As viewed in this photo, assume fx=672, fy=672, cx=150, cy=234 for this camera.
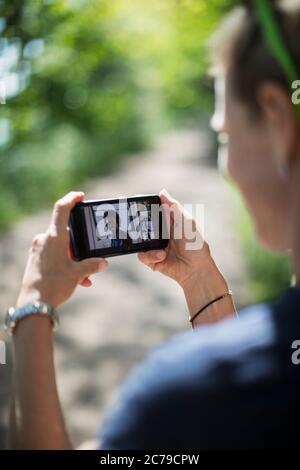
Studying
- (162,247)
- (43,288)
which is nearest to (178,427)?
(43,288)

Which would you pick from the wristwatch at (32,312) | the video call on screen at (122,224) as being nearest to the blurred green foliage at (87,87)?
the video call on screen at (122,224)

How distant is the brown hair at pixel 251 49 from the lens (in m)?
0.77

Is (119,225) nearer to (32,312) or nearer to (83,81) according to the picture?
(32,312)

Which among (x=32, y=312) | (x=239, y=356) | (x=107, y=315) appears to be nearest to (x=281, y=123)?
(x=239, y=356)

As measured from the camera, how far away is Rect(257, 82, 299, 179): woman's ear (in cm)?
78

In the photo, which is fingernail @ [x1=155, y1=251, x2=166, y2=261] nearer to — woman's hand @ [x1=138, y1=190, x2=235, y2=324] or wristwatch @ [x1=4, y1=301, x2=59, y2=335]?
woman's hand @ [x1=138, y1=190, x2=235, y2=324]

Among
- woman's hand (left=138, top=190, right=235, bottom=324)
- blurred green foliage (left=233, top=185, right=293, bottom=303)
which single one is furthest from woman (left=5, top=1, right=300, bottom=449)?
blurred green foliage (left=233, top=185, right=293, bottom=303)

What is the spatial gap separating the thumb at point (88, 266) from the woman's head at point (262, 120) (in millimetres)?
385

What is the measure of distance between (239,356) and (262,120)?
29 centimetres

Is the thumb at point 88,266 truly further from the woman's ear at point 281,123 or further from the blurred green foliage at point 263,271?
the blurred green foliage at point 263,271

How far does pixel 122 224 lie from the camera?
1438 mm

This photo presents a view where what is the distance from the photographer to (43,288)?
1.07 m

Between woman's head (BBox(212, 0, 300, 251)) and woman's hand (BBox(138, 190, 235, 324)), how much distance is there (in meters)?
0.38
